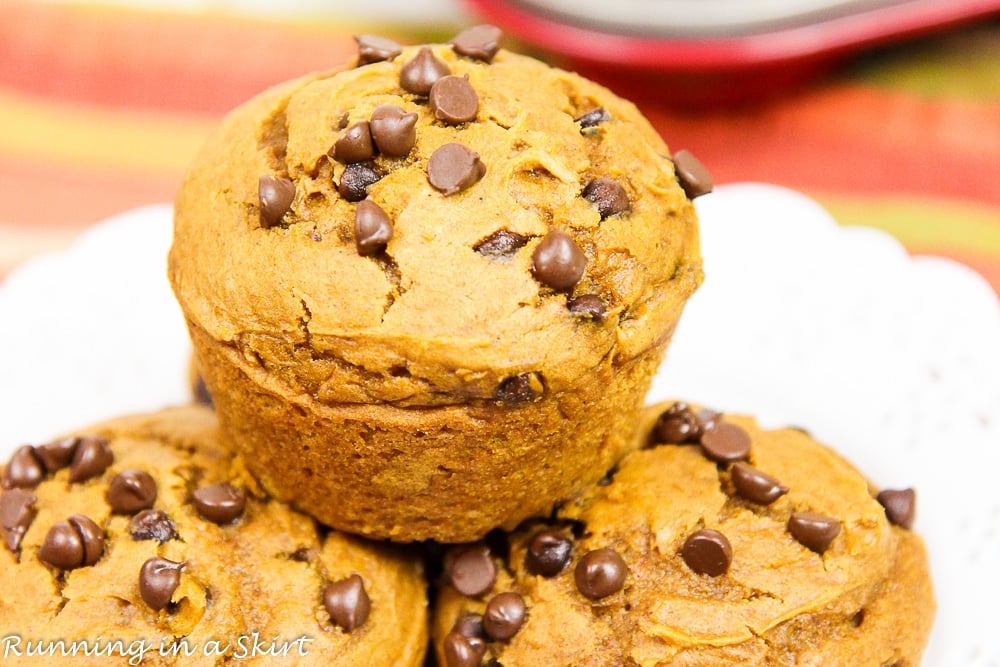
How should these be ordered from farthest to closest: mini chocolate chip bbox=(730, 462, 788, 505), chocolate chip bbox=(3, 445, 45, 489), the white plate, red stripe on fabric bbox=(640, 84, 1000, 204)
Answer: red stripe on fabric bbox=(640, 84, 1000, 204) < the white plate < chocolate chip bbox=(3, 445, 45, 489) < mini chocolate chip bbox=(730, 462, 788, 505)

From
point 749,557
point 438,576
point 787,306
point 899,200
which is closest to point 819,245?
point 787,306

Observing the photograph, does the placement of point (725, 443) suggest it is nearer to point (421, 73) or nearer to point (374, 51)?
point (421, 73)

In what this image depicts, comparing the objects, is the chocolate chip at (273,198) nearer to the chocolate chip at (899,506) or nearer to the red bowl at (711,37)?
the chocolate chip at (899,506)

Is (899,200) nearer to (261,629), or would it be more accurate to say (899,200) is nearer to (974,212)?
(974,212)

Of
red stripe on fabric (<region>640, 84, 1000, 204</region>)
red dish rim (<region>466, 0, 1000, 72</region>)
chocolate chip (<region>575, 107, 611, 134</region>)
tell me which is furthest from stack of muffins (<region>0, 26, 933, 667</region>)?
red stripe on fabric (<region>640, 84, 1000, 204</region>)

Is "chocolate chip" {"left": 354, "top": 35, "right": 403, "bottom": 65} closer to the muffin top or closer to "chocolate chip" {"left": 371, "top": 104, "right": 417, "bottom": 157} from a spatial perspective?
the muffin top

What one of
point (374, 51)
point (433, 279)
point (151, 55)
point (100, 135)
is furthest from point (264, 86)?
point (433, 279)

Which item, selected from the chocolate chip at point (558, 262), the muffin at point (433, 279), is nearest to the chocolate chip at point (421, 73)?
the muffin at point (433, 279)
